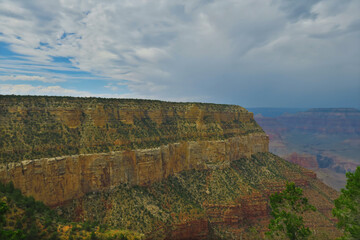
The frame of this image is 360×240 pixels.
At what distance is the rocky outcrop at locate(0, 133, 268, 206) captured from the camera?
36419 millimetres

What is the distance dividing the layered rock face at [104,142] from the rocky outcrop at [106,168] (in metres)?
0.13

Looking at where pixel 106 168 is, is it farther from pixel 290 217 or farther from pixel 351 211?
pixel 351 211

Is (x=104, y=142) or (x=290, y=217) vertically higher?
(x=104, y=142)

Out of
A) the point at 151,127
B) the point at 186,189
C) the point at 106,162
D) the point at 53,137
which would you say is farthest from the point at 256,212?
the point at 53,137

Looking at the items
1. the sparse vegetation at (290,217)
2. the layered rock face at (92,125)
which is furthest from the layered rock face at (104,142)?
the sparse vegetation at (290,217)

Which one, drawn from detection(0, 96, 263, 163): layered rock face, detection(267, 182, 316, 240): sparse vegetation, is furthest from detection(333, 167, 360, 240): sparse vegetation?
detection(0, 96, 263, 163): layered rock face

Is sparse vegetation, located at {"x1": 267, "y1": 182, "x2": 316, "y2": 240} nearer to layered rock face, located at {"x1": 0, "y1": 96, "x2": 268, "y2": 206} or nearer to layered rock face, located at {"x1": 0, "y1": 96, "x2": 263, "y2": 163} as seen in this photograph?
layered rock face, located at {"x1": 0, "y1": 96, "x2": 268, "y2": 206}

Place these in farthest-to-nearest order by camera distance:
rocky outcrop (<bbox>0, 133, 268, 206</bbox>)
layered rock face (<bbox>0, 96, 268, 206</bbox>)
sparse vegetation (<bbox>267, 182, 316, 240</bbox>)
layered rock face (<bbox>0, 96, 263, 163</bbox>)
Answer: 1. layered rock face (<bbox>0, 96, 263, 163</bbox>)
2. layered rock face (<bbox>0, 96, 268, 206</bbox>)
3. rocky outcrop (<bbox>0, 133, 268, 206</bbox>)
4. sparse vegetation (<bbox>267, 182, 316, 240</bbox>)

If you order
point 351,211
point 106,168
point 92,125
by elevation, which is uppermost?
point 92,125

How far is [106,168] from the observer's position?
4547 cm

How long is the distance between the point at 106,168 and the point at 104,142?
19.1 ft

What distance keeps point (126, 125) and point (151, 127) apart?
724 centimetres

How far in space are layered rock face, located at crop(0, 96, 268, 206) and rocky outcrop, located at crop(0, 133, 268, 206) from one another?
0.13m

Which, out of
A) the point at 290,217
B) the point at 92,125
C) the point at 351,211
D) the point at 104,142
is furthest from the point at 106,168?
the point at 351,211
